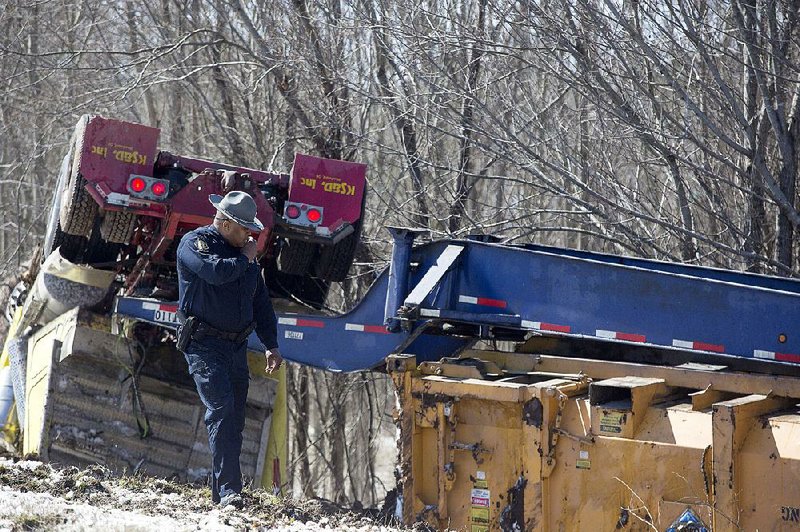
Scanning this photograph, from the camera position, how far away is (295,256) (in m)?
8.62

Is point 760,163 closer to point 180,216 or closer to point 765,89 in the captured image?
point 765,89

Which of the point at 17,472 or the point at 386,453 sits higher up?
the point at 17,472

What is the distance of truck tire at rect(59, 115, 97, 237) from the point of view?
7684mm

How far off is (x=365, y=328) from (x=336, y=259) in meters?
1.28

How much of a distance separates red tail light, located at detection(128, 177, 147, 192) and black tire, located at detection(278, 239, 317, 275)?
1.30 meters

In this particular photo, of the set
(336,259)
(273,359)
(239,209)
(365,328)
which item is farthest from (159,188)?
(273,359)

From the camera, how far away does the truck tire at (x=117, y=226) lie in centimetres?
785

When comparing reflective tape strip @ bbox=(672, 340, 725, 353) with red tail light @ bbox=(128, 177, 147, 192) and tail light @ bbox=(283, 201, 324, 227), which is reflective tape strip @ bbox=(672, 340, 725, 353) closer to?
tail light @ bbox=(283, 201, 324, 227)

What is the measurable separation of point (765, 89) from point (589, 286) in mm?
3114

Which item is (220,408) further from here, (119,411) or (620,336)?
(119,411)

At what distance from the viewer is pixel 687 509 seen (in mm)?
5375

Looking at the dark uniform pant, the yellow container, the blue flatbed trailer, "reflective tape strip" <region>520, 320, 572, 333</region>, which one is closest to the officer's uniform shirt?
the dark uniform pant

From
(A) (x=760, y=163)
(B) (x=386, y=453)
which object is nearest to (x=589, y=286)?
(A) (x=760, y=163)

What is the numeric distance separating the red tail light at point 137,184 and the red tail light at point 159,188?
0.21 feet
